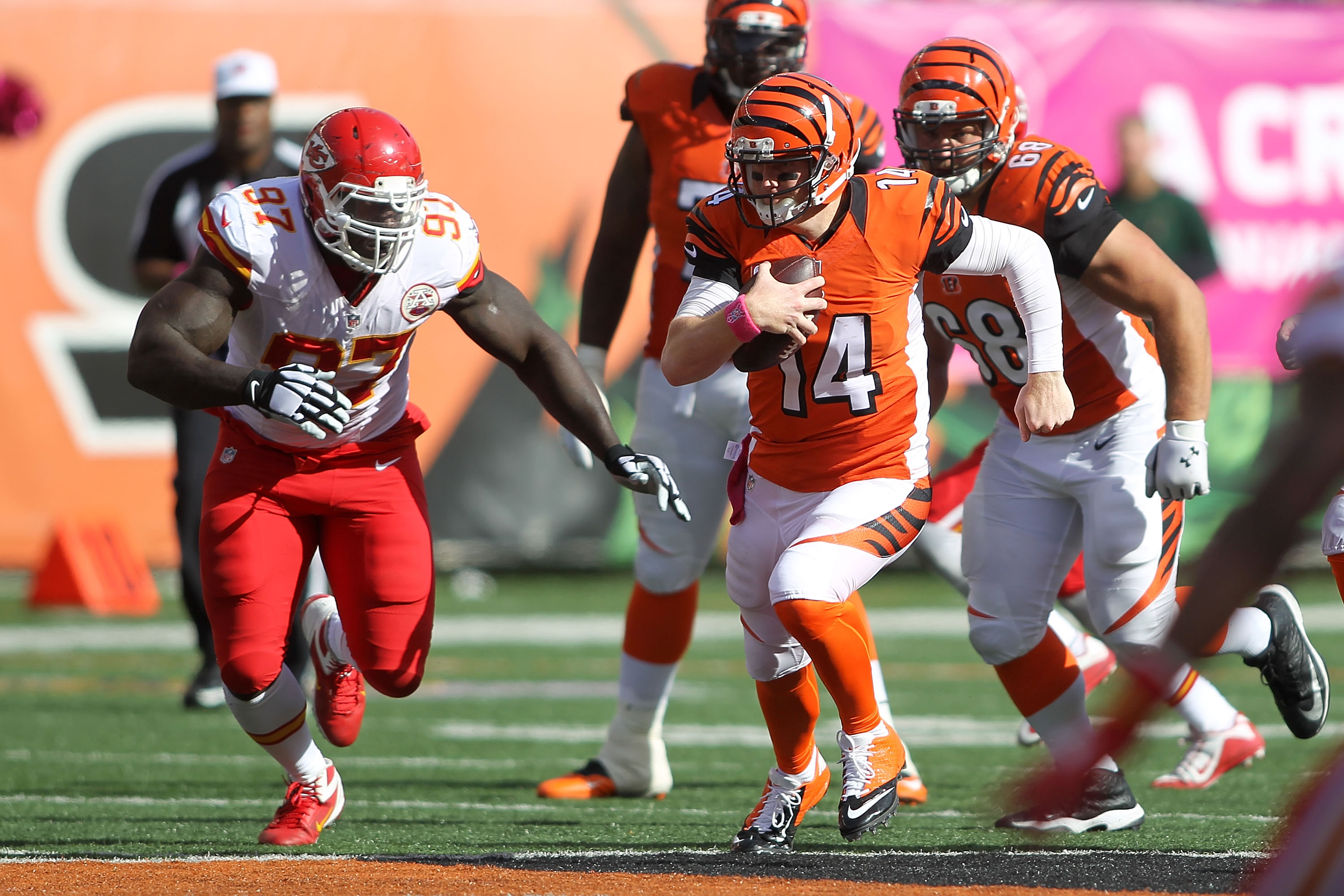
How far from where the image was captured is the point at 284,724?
4.18 metres

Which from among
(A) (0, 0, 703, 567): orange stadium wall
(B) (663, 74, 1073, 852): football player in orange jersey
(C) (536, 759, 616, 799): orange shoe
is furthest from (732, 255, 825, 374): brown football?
(A) (0, 0, 703, 567): orange stadium wall

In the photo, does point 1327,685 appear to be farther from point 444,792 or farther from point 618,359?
point 618,359

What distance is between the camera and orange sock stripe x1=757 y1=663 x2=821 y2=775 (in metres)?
3.94

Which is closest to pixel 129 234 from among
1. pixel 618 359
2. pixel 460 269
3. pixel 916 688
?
pixel 618 359

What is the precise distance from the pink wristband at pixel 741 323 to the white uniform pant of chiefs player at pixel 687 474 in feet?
3.83

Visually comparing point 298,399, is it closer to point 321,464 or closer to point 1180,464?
point 321,464

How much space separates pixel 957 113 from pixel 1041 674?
1.42m

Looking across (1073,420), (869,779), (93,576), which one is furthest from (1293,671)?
(93,576)

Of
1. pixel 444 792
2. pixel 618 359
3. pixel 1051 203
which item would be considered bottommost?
pixel 618 359

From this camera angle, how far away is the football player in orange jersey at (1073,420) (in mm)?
4102

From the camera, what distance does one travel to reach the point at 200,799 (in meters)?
4.82

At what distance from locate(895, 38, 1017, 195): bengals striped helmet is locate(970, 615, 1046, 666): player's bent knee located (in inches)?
42.9

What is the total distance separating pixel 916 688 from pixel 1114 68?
16.9 feet

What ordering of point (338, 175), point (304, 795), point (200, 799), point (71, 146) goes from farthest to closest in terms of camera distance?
point (71, 146)
point (200, 799)
point (304, 795)
point (338, 175)
